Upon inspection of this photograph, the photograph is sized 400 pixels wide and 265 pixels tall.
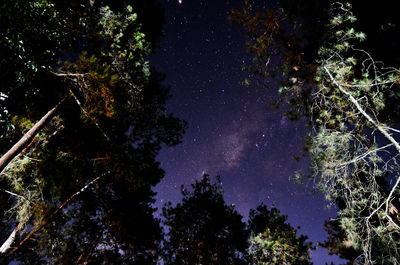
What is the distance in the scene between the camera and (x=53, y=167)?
21.7 ft

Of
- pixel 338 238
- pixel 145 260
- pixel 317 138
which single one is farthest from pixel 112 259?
pixel 338 238

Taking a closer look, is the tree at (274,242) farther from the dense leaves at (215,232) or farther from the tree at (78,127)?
the tree at (78,127)

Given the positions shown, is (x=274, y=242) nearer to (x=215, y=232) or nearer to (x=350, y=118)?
(x=215, y=232)

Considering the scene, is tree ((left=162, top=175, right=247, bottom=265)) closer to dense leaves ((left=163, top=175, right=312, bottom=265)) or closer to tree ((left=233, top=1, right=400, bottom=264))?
dense leaves ((left=163, top=175, right=312, bottom=265))

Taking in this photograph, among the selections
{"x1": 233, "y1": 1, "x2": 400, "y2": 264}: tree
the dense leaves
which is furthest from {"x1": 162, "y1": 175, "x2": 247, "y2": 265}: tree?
{"x1": 233, "y1": 1, "x2": 400, "y2": 264}: tree

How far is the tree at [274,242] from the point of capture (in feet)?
34.7

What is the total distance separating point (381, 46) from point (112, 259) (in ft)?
47.0

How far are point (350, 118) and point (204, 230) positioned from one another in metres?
11.9

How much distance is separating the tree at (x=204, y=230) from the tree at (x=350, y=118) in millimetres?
10181

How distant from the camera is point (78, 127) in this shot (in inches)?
293

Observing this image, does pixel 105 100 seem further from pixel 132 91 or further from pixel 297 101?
pixel 297 101

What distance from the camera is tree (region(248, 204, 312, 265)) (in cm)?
1058

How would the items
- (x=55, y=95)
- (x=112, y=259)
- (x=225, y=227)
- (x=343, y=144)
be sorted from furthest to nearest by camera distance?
1. (x=225, y=227)
2. (x=112, y=259)
3. (x=55, y=95)
4. (x=343, y=144)

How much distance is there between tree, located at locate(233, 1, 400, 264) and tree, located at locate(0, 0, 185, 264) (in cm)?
501
